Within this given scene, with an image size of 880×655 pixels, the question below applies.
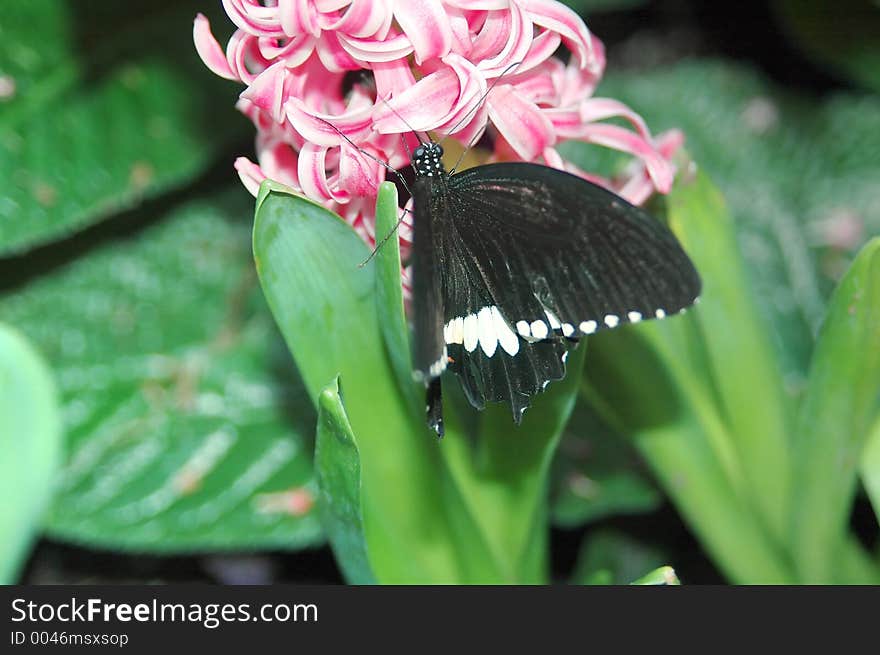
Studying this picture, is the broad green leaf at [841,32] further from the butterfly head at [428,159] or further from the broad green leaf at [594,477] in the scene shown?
the butterfly head at [428,159]

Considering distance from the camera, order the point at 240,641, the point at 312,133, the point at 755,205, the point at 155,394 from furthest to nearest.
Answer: the point at 755,205
the point at 155,394
the point at 240,641
the point at 312,133

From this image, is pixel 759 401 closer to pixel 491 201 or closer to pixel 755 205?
pixel 491 201

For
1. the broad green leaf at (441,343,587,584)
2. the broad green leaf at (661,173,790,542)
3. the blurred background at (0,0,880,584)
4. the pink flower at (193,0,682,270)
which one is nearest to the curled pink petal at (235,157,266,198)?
the pink flower at (193,0,682,270)

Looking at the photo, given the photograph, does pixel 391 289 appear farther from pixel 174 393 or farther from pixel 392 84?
pixel 174 393

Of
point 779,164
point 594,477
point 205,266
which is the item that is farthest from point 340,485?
point 779,164

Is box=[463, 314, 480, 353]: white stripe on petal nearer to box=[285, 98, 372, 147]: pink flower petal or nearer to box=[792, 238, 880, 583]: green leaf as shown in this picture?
box=[285, 98, 372, 147]: pink flower petal

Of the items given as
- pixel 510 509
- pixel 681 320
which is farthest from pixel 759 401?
pixel 510 509
